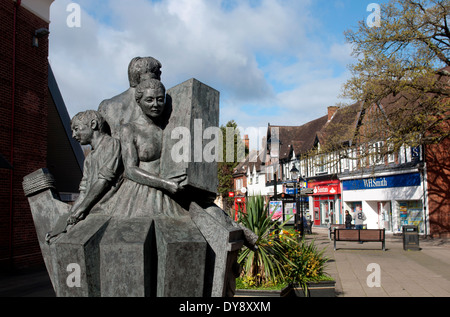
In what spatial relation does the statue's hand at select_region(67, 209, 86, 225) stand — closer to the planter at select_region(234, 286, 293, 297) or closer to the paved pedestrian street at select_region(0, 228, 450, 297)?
the planter at select_region(234, 286, 293, 297)

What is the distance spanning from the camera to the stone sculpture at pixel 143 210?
9.85 feet

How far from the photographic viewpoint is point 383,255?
15.4 meters

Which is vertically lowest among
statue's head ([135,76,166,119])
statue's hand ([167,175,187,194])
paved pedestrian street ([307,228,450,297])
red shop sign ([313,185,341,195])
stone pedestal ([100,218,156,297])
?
paved pedestrian street ([307,228,450,297])

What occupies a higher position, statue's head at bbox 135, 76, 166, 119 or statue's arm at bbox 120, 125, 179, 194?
statue's head at bbox 135, 76, 166, 119

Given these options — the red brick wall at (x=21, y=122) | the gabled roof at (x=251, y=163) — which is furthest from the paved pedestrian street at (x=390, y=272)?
the gabled roof at (x=251, y=163)

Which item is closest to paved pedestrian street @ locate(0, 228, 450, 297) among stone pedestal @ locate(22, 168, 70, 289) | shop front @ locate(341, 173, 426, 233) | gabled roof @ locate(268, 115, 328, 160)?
stone pedestal @ locate(22, 168, 70, 289)

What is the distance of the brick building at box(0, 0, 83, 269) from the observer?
11.5 metres

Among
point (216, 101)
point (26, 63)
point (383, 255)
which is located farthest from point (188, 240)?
point (383, 255)

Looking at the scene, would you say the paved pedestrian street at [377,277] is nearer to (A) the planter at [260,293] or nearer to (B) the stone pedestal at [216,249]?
(A) the planter at [260,293]

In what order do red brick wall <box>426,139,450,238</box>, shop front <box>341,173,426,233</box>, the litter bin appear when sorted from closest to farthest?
the litter bin
red brick wall <box>426,139,450,238</box>
shop front <box>341,173,426,233</box>

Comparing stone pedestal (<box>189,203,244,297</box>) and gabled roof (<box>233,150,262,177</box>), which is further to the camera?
gabled roof (<box>233,150,262,177</box>)

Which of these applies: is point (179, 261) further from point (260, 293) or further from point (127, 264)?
point (260, 293)

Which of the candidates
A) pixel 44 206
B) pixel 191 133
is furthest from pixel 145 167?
pixel 44 206

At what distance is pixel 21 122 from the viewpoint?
40.2 feet
